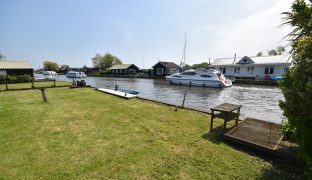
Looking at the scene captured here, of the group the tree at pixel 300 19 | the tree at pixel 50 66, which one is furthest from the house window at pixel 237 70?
the tree at pixel 50 66

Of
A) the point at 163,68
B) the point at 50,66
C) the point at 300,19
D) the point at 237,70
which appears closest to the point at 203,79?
the point at 237,70

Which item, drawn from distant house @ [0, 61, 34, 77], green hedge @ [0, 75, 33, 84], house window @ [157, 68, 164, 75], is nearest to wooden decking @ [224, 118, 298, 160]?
green hedge @ [0, 75, 33, 84]

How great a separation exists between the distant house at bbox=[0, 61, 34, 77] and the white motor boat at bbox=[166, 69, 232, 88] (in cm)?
2386

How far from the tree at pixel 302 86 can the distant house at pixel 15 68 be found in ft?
113

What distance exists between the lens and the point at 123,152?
416 cm

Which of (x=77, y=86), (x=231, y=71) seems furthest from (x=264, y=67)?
(x=77, y=86)

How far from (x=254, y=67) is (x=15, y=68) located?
4123 centimetres

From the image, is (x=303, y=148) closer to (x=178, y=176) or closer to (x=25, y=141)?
(x=178, y=176)

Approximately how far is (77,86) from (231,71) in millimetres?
30086

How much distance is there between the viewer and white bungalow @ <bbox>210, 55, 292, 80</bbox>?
30.1 m

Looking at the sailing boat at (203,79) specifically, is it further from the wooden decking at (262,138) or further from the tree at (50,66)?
the tree at (50,66)

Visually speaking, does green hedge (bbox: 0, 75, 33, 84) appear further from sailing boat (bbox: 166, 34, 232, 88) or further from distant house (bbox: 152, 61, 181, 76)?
distant house (bbox: 152, 61, 181, 76)

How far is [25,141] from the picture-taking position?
4.72 m

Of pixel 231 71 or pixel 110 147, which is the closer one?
pixel 110 147
